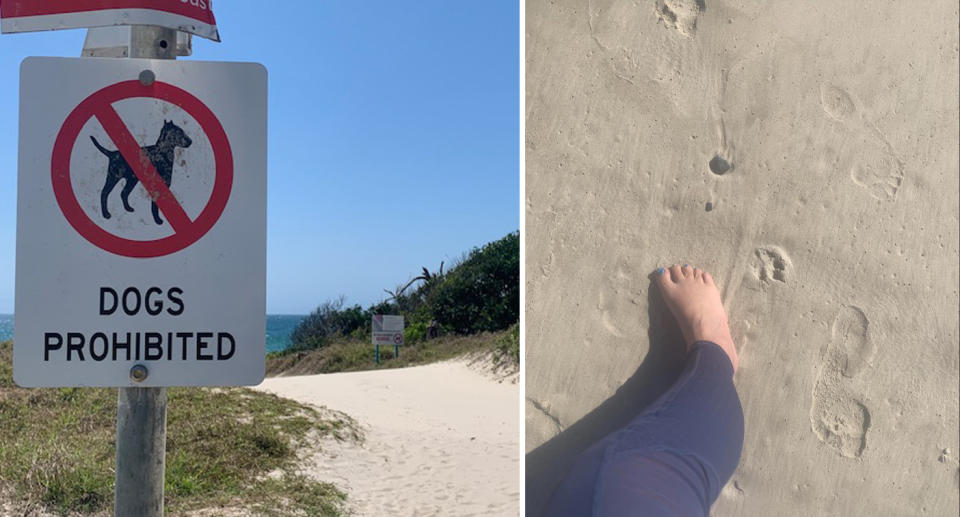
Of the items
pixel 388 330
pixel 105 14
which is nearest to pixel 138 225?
pixel 105 14

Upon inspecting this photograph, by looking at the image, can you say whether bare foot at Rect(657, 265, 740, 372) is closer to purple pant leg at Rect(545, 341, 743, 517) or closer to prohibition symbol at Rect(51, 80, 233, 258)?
purple pant leg at Rect(545, 341, 743, 517)

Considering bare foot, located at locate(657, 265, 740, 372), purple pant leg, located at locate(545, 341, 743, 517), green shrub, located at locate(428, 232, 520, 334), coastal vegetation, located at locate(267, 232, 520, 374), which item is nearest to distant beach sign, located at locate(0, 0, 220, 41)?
purple pant leg, located at locate(545, 341, 743, 517)

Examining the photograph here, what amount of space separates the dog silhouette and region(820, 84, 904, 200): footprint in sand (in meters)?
2.93

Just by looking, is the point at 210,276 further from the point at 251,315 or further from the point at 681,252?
the point at 681,252

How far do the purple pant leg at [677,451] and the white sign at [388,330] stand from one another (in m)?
9.52

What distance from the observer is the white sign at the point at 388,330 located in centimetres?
1233

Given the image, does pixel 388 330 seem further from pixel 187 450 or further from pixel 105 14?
pixel 105 14

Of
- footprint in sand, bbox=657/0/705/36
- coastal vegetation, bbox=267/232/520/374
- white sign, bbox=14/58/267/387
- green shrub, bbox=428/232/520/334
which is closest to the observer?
white sign, bbox=14/58/267/387

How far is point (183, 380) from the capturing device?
122cm

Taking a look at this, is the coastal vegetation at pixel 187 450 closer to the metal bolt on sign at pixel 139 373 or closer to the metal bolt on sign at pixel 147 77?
the metal bolt on sign at pixel 139 373

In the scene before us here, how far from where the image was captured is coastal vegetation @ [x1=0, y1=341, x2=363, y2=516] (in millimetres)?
4160

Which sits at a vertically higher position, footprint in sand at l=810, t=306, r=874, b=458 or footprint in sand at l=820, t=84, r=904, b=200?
footprint in sand at l=820, t=84, r=904, b=200

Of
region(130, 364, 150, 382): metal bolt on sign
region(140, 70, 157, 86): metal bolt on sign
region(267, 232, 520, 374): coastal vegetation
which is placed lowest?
region(267, 232, 520, 374): coastal vegetation

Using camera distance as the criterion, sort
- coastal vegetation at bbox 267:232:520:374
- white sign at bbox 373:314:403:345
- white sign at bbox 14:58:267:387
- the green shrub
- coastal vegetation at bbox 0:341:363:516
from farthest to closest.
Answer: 1. the green shrub
2. coastal vegetation at bbox 267:232:520:374
3. white sign at bbox 373:314:403:345
4. coastal vegetation at bbox 0:341:363:516
5. white sign at bbox 14:58:267:387
